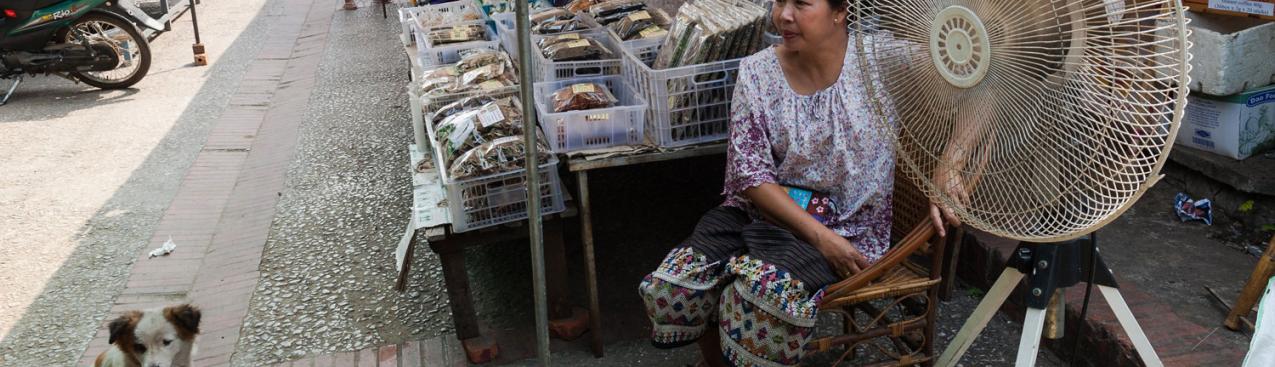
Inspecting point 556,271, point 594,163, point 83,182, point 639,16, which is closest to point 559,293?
point 556,271

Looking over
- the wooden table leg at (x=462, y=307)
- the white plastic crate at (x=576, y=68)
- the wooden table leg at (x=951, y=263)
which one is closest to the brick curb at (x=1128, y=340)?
the wooden table leg at (x=951, y=263)

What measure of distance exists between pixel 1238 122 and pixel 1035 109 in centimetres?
210

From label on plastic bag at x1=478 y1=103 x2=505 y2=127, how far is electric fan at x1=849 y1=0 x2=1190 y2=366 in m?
1.24

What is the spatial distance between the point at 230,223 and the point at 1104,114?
395 cm

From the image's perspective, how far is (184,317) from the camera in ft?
8.57

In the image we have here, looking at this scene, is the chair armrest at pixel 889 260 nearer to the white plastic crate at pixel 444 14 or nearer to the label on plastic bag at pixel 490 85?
the label on plastic bag at pixel 490 85

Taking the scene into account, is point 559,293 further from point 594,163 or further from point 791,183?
point 791,183

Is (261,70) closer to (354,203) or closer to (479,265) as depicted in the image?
(354,203)

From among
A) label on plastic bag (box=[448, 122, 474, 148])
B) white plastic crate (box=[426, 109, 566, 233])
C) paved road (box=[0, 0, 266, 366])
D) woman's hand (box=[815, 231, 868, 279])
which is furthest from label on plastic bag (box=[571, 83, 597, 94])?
paved road (box=[0, 0, 266, 366])

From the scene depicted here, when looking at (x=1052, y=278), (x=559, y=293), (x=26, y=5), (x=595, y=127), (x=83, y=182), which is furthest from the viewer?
(x=26, y=5)

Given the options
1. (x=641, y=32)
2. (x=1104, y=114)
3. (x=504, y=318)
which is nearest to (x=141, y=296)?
(x=504, y=318)

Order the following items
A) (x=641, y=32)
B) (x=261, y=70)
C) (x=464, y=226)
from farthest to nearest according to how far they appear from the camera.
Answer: (x=261, y=70), (x=641, y=32), (x=464, y=226)

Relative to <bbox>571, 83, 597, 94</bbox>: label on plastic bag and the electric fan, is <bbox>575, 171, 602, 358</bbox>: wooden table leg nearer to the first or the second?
<bbox>571, 83, 597, 94</bbox>: label on plastic bag

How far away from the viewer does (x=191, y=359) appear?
2.76 metres
